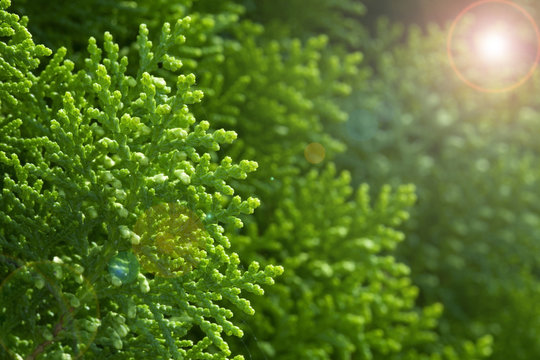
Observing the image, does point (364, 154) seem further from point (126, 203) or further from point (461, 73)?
point (126, 203)

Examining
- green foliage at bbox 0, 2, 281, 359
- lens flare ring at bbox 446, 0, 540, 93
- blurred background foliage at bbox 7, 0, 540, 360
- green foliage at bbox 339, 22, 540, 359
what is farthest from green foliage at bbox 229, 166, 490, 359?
lens flare ring at bbox 446, 0, 540, 93

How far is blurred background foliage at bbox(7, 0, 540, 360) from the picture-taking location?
3521 millimetres

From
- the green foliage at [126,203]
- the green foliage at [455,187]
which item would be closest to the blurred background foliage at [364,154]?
the green foliage at [455,187]

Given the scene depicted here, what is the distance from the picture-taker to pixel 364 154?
5227 mm

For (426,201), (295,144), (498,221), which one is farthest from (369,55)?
(295,144)

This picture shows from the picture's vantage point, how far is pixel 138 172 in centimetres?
194

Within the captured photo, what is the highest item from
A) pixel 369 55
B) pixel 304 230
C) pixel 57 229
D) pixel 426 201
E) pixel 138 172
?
pixel 369 55

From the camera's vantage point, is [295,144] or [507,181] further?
[507,181]

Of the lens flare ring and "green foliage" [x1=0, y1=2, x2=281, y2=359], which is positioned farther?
the lens flare ring

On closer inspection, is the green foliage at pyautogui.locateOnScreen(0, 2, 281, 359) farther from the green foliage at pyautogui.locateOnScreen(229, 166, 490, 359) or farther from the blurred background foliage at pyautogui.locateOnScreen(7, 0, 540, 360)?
the green foliage at pyautogui.locateOnScreen(229, 166, 490, 359)

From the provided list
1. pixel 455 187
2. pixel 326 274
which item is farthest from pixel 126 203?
pixel 455 187

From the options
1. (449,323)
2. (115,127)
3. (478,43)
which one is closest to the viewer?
(115,127)

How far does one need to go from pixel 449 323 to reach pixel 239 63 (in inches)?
122

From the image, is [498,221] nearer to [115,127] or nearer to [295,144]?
[295,144]
